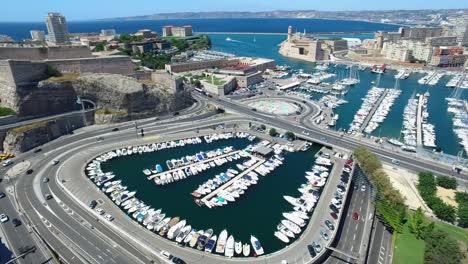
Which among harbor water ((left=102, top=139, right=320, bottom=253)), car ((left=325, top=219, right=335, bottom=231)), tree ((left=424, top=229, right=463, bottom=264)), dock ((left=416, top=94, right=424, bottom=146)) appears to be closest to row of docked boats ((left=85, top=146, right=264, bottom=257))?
harbor water ((left=102, top=139, right=320, bottom=253))

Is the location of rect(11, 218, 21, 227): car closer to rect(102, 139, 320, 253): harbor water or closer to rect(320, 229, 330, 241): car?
rect(102, 139, 320, 253): harbor water

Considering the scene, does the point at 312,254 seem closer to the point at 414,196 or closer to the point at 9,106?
the point at 414,196

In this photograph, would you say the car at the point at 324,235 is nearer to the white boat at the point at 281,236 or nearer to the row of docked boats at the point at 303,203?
the row of docked boats at the point at 303,203

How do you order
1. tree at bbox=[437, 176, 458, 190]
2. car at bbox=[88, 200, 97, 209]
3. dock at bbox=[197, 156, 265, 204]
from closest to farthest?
car at bbox=[88, 200, 97, 209]
dock at bbox=[197, 156, 265, 204]
tree at bbox=[437, 176, 458, 190]

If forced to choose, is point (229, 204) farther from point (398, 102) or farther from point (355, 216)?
point (398, 102)

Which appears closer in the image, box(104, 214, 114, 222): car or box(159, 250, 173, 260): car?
box(159, 250, 173, 260): car

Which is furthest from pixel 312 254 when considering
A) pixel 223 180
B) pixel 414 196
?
pixel 414 196

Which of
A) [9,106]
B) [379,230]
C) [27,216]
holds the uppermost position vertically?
[9,106]

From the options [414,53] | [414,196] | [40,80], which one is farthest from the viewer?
[414,53]
